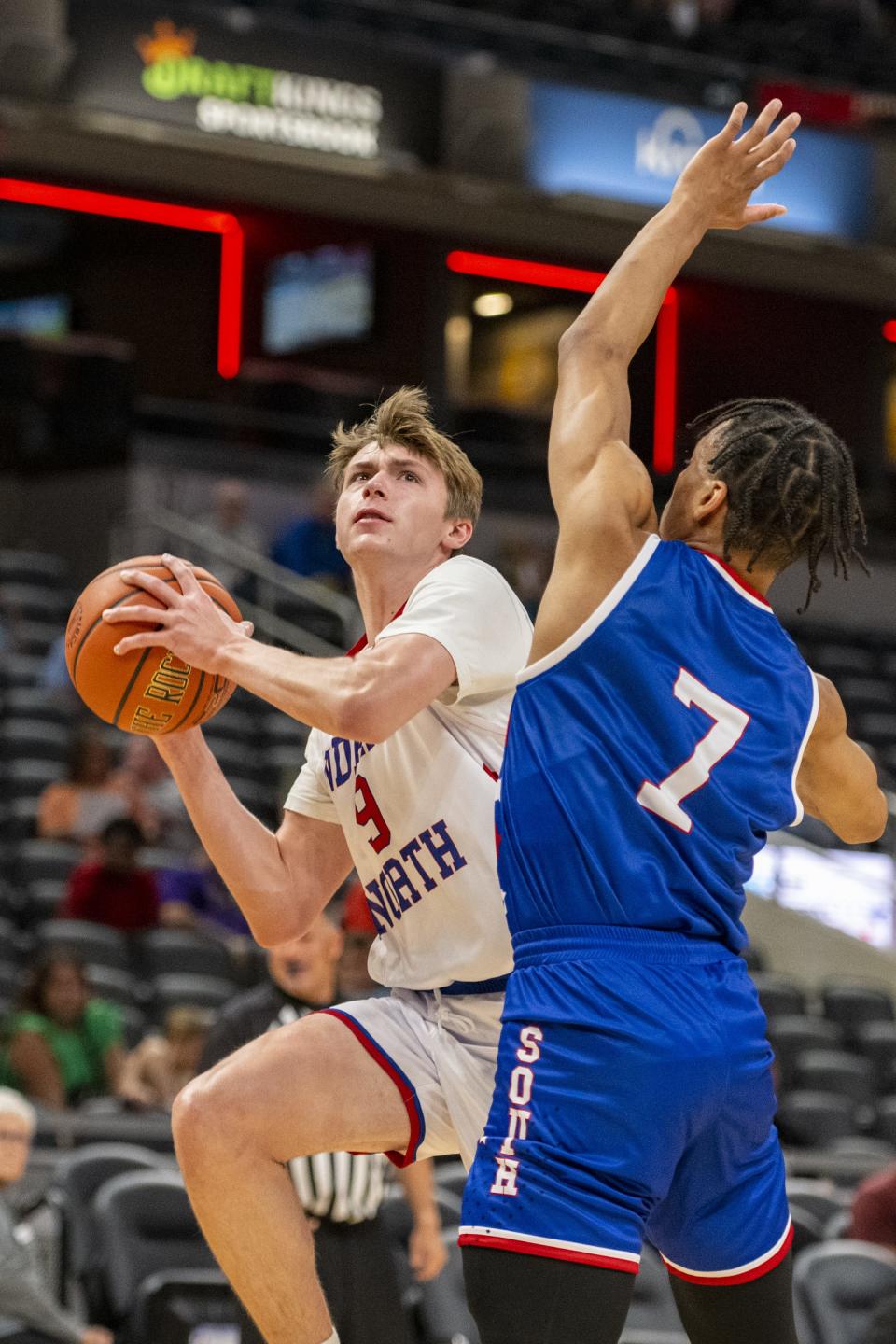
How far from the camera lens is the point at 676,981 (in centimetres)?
290

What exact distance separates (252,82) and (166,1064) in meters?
9.08

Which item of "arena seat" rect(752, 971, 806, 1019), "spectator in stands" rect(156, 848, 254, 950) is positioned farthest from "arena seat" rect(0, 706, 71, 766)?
"arena seat" rect(752, 971, 806, 1019)

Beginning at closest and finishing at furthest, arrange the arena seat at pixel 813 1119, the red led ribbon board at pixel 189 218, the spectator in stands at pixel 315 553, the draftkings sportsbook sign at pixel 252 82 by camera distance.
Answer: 1. the arena seat at pixel 813 1119
2. the spectator in stands at pixel 315 553
3. the draftkings sportsbook sign at pixel 252 82
4. the red led ribbon board at pixel 189 218

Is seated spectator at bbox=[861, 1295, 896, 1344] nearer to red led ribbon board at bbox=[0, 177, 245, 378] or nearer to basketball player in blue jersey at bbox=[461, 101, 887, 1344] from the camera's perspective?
basketball player in blue jersey at bbox=[461, 101, 887, 1344]

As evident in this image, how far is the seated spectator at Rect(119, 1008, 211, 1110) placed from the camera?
803cm

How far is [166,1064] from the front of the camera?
8.12 metres

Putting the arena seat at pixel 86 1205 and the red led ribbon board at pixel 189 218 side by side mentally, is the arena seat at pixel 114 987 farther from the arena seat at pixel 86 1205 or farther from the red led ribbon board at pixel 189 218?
the red led ribbon board at pixel 189 218

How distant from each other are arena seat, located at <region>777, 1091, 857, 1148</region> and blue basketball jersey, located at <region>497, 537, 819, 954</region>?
20.8 ft

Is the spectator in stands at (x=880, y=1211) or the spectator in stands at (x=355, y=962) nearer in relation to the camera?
the spectator in stands at (x=355, y=962)

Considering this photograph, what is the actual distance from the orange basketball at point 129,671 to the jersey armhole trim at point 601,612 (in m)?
0.67

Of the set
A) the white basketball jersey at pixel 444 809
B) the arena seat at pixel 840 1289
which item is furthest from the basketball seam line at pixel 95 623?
the arena seat at pixel 840 1289

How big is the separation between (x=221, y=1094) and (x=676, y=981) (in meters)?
0.82

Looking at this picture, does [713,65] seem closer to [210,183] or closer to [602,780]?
[210,183]

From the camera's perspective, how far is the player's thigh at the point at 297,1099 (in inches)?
130
